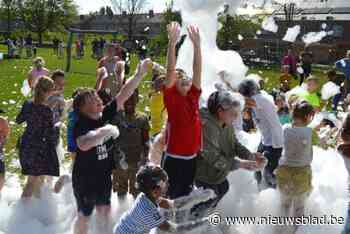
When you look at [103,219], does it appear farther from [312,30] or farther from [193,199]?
[312,30]

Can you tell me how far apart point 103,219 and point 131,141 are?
1123 millimetres

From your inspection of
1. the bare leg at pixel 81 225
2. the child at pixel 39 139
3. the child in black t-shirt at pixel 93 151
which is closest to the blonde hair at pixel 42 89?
the child at pixel 39 139

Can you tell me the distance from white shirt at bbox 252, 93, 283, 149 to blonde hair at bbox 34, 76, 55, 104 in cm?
222

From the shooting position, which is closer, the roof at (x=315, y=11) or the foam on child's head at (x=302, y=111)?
the foam on child's head at (x=302, y=111)

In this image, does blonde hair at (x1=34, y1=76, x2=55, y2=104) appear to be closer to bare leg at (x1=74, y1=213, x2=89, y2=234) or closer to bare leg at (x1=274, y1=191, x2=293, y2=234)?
bare leg at (x1=74, y1=213, x2=89, y2=234)

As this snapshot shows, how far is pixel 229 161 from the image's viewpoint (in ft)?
16.5

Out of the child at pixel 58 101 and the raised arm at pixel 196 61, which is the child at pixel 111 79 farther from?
the raised arm at pixel 196 61

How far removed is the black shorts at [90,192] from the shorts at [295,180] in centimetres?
175

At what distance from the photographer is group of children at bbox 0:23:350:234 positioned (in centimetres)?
433

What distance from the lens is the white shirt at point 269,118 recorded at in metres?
5.98

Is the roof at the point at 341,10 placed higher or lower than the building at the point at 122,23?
higher

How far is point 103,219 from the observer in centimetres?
518

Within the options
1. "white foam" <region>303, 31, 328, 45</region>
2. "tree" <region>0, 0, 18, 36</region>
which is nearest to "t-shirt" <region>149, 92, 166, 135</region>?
"white foam" <region>303, 31, 328, 45</region>

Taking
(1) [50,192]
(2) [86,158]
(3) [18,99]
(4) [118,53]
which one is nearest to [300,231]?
(2) [86,158]
